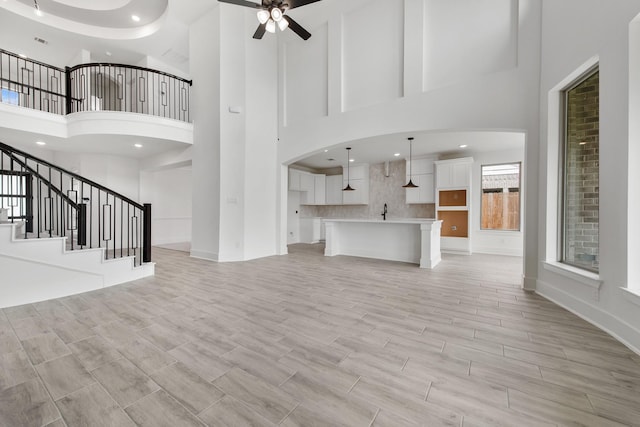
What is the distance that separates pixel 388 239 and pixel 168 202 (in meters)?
7.29

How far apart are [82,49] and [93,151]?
2.86 meters

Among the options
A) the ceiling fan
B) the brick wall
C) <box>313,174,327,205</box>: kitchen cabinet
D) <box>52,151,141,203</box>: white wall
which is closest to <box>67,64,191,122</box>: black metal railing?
<box>52,151,141,203</box>: white wall

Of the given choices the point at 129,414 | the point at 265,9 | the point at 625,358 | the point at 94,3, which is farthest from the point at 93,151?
the point at 625,358

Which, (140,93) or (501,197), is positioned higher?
(140,93)

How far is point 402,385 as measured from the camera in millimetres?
1647

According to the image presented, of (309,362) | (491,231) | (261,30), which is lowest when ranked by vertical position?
(309,362)

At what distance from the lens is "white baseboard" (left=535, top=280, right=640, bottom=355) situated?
2142 mm

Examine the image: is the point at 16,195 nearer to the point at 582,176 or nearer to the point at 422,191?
the point at 582,176

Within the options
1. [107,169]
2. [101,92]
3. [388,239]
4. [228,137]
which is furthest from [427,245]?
[101,92]

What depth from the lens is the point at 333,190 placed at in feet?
31.9

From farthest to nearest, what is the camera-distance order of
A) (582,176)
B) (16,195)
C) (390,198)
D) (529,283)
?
1. (390,198)
2. (16,195)
3. (529,283)
4. (582,176)

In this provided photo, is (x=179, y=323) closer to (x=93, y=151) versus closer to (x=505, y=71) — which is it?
(x=505, y=71)

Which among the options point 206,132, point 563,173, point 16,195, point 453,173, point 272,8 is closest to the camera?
point 563,173

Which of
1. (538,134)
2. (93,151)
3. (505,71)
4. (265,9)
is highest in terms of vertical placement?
(265,9)
